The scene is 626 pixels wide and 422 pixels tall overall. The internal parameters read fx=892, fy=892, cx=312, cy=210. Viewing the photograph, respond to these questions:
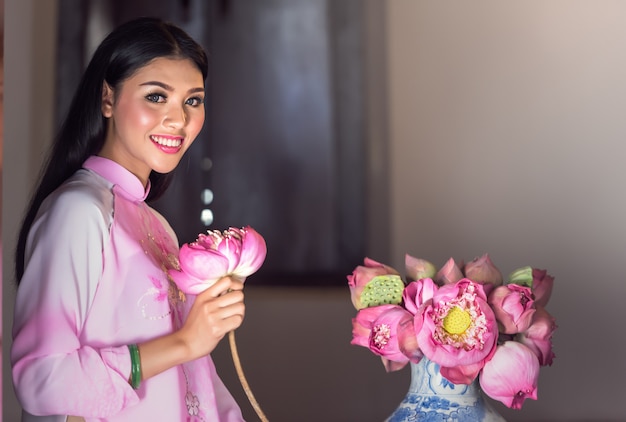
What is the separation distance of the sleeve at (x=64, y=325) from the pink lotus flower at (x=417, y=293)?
311 mm

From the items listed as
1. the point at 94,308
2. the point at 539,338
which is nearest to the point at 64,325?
the point at 94,308

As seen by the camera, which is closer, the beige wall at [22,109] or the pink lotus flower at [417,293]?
the pink lotus flower at [417,293]

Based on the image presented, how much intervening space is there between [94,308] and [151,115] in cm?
22

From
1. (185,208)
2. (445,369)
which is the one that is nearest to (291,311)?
(185,208)

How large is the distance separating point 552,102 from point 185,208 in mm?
720

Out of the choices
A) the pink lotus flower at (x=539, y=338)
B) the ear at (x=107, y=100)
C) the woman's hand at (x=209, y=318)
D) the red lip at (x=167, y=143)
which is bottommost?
the pink lotus flower at (x=539, y=338)

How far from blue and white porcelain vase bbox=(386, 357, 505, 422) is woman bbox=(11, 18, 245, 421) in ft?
0.67

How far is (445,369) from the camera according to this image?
94 cm

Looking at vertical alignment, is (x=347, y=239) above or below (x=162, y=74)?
below

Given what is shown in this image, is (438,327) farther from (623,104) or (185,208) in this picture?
(185,208)

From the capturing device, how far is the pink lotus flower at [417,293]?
37.7 inches

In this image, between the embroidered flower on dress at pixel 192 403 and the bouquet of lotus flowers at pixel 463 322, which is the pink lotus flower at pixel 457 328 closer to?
the bouquet of lotus flowers at pixel 463 322

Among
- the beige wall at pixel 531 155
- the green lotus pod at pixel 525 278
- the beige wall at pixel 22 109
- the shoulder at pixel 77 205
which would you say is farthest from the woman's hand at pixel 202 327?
the beige wall at pixel 531 155

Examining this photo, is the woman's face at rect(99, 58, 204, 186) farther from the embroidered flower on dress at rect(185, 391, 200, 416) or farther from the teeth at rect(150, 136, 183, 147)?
the embroidered flower on dress at rect(185, 391, 200, 416)
